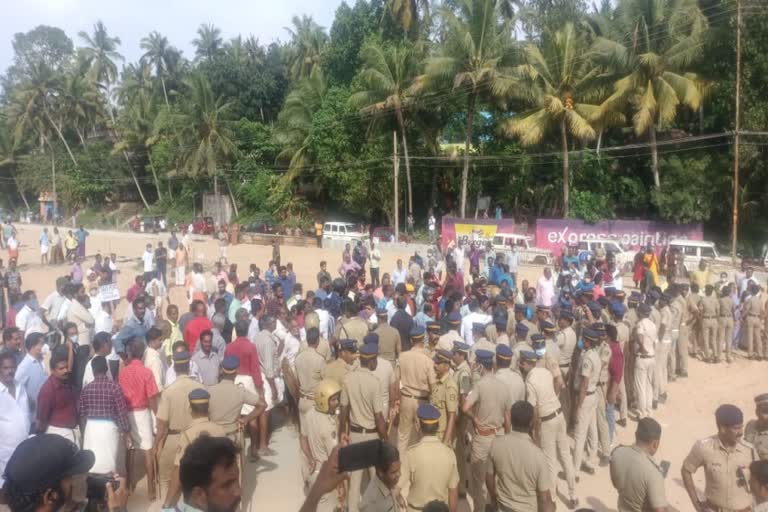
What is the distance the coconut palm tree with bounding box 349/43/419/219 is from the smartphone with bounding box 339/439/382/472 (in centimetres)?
2764

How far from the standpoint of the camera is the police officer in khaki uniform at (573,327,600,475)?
6.17 metres

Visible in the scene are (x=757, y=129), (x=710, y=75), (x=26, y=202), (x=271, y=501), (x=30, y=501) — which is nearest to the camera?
(x=30, y=501)

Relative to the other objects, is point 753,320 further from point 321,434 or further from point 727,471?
point 321,434

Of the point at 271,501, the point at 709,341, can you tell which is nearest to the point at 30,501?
the point at 271,501

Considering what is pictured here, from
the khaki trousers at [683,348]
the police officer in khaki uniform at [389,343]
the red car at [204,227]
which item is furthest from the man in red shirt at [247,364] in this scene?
the red car at [204,227]

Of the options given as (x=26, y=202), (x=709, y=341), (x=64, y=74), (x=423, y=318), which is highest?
(x=64, y=74)

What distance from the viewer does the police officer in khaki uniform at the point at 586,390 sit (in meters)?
6.17

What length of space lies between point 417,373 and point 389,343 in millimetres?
1092

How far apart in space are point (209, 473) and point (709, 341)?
989cm

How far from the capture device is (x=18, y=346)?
6.30 metres

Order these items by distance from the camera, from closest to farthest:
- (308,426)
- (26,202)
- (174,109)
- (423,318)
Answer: (308,426) → (423,318) → (174,109) → (26,202)

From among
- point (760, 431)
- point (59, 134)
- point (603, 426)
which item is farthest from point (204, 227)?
point (760, 431)

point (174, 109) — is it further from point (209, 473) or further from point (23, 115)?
point (209, 473)

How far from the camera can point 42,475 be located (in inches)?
89.0
